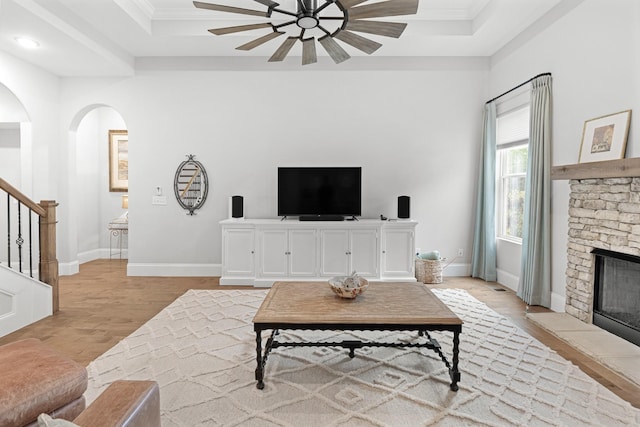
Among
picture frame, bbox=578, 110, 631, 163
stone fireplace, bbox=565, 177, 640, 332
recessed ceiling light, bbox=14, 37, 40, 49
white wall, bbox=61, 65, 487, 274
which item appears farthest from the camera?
white wall, bbox=61, 65, 487, 274

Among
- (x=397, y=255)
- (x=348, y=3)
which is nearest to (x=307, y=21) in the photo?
(x=348, y=3)

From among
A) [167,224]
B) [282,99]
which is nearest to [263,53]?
[282,99]

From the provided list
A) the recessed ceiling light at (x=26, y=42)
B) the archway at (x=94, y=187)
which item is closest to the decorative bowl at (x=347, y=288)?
the recessed ceiling light at (x=26, y=42)

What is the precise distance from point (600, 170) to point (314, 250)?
319 cm

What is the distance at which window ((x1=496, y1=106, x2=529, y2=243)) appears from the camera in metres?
4.75

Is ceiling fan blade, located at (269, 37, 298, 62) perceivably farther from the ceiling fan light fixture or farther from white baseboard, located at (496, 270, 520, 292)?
white baseboard, located at (496, 270, 520, 292)

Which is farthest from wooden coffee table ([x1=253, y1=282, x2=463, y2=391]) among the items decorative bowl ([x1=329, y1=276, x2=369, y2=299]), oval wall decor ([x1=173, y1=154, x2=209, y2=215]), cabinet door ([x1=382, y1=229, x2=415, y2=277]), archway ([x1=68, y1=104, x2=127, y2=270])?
archway ([x1=68, y1=104, x2=127, y2=270])

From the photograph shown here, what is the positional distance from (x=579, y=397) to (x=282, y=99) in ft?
15.6

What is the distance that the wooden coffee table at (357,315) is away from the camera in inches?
90.7

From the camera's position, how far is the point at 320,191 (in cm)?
522

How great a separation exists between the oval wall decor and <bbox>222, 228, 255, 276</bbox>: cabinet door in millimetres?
855

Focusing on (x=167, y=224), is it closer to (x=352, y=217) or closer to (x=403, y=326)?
(x=352, y=217)

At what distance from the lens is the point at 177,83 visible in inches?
215

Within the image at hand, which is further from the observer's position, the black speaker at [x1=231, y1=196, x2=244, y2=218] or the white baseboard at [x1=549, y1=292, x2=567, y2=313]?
the black speaker at [x1=231, y1=196, x2=244, y2=218]
